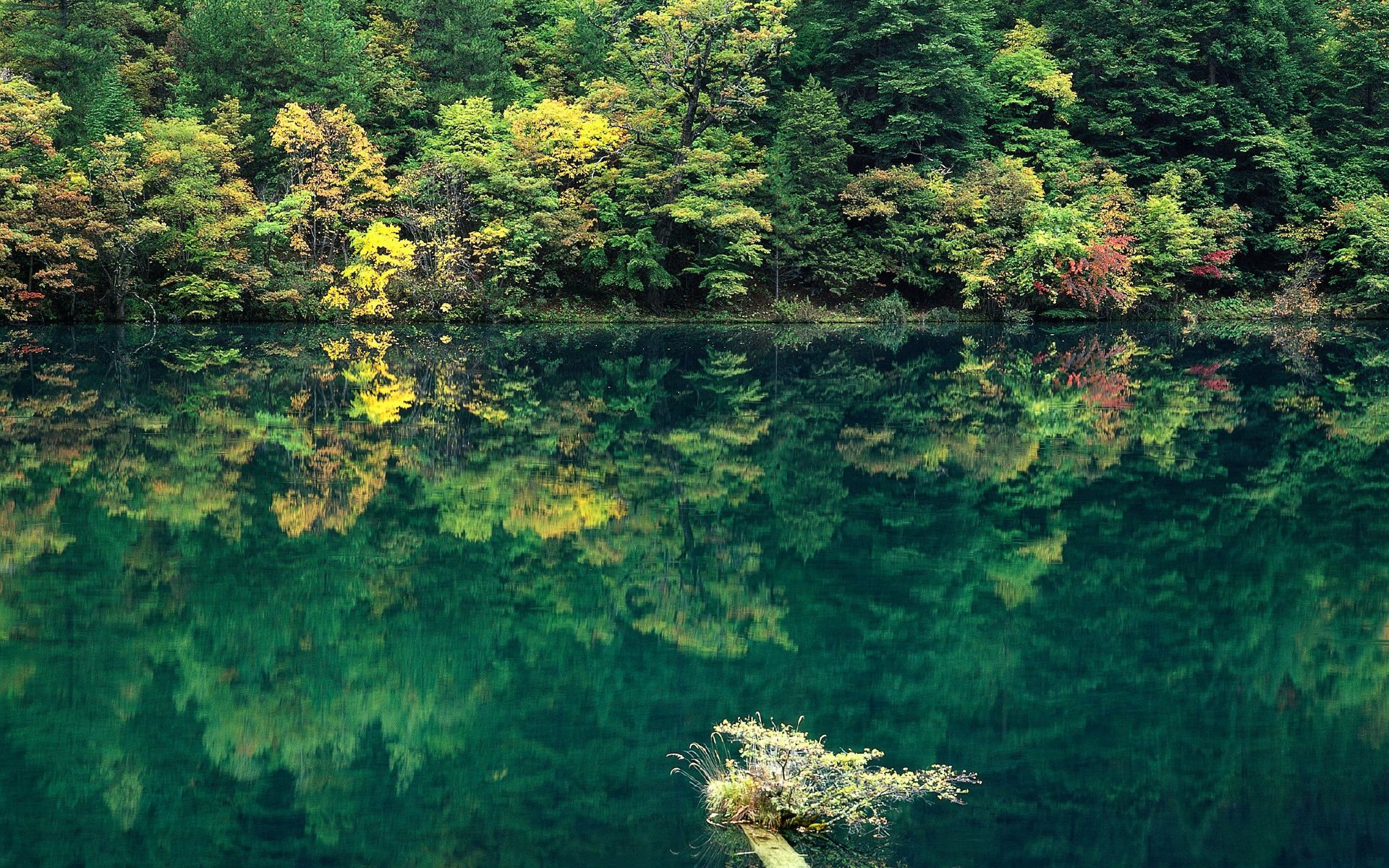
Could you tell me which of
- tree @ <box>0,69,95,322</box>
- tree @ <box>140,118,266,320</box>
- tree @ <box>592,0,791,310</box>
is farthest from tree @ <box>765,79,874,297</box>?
tree @ <box>0,69,95,322</box>

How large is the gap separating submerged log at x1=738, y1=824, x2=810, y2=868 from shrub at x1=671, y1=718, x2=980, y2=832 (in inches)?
1.8

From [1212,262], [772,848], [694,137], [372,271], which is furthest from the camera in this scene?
[1212,262]

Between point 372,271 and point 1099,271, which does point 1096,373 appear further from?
point 372,271

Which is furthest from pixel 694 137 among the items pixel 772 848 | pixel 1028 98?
pixel 772 848

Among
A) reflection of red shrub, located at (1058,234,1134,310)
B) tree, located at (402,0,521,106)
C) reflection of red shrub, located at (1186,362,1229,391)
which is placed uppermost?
tree, located at (402,0,521,106)

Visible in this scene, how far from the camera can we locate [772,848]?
4320 mm

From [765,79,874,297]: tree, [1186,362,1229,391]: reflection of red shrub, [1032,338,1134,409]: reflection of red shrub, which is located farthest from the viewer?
[765,79,874,297]: tree

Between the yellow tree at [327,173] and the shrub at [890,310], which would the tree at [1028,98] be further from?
the yellow tree at [327,173]

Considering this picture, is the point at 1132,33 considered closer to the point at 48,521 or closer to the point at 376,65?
the point at 376,65

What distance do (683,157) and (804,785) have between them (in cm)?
2948

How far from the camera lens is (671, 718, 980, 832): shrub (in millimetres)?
4543

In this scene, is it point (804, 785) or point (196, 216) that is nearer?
point (804, 785)

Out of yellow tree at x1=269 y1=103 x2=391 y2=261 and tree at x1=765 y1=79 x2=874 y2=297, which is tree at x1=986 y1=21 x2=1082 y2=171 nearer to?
tree at x1=765 y1=79 x2=874 y2=297

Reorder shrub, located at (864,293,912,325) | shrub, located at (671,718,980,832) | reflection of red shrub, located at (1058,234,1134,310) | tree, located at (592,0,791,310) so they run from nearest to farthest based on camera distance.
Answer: shrub, located at (671,718,980,832)
tree, located at (592,0,791,310)
reflection of red shrub, located at (1058,234,1134,310)
shrub, located at (864,293,912,325)
